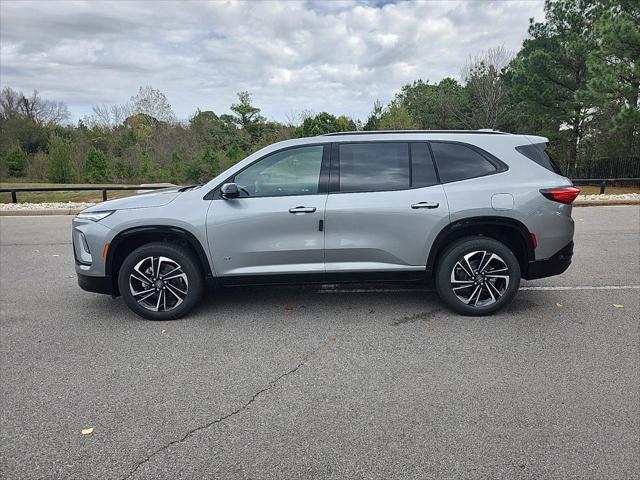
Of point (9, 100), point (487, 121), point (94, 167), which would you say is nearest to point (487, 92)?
point (487, 121)

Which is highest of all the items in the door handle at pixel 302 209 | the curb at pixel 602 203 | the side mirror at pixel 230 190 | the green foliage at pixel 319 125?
the green foliage at pixel 319 125

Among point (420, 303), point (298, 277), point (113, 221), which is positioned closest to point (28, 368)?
point (113, 221)

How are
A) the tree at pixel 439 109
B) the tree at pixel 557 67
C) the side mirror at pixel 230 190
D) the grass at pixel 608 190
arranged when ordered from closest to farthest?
1. the side mirror at pixel 230 190
2. the grass at pixel 608 190
3. the tree at pixel 557 67
4. the tree at pixel 439 109

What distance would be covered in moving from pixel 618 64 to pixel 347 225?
1947cm

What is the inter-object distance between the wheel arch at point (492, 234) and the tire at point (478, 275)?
8 centimetres

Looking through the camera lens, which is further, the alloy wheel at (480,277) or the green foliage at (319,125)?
the green foliage at (319,125)

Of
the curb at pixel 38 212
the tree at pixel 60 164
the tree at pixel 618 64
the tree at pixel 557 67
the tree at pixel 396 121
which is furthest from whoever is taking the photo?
the tree at pixel 396 121

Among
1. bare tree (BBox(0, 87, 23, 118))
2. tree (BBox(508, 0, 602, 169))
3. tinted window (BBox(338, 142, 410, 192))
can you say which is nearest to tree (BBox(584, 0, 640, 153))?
tree (BBox(508, 0, 602, 169))

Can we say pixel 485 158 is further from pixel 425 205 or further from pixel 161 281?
pixel 161 281

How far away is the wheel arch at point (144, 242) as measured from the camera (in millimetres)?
4363

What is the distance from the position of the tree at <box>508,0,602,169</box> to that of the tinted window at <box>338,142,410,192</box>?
23.3 meters

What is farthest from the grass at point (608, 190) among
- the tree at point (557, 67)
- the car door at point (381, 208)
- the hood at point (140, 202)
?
the hood at point (140, 202)

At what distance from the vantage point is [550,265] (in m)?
4.52

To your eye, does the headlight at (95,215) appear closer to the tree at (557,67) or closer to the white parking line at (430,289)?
the white parking line at (430,289)
